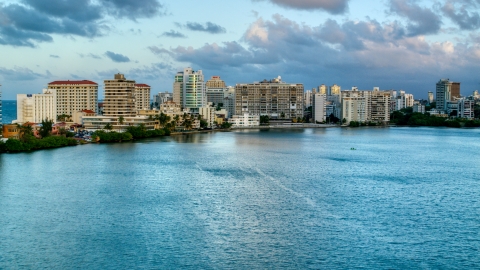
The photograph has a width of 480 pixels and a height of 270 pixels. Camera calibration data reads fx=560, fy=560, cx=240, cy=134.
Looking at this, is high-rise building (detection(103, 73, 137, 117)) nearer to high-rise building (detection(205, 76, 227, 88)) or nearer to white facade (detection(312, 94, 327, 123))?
white facade (detection(312, 94, 327, 123))

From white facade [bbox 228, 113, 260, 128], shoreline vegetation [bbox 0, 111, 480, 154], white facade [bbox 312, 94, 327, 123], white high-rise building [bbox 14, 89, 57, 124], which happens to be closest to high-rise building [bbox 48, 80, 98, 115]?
white high-rise building [bbox 14, 89, 57, 124]

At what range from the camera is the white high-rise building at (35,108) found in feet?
101

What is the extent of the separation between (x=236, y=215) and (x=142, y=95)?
3332cm

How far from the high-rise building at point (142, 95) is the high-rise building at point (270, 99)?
29.5 feet

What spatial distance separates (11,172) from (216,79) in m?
47.5

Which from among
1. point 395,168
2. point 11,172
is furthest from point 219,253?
point 395,168

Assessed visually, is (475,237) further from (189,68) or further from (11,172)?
(189,68)

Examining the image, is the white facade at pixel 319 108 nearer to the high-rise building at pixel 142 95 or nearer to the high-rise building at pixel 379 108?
the high-rise building at pixel 379 108

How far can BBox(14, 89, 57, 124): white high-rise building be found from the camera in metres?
30.7

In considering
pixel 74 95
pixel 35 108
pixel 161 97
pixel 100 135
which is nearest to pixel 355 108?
pixel 161 97

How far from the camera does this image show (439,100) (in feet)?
212

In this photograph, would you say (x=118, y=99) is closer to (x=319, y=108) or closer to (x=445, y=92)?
(x=319, y=108)

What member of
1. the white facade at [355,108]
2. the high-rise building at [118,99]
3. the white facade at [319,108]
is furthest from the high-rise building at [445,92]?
the high-rise building at [118,99]

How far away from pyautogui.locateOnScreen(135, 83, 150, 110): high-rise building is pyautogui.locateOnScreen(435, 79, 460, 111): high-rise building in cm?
3614
